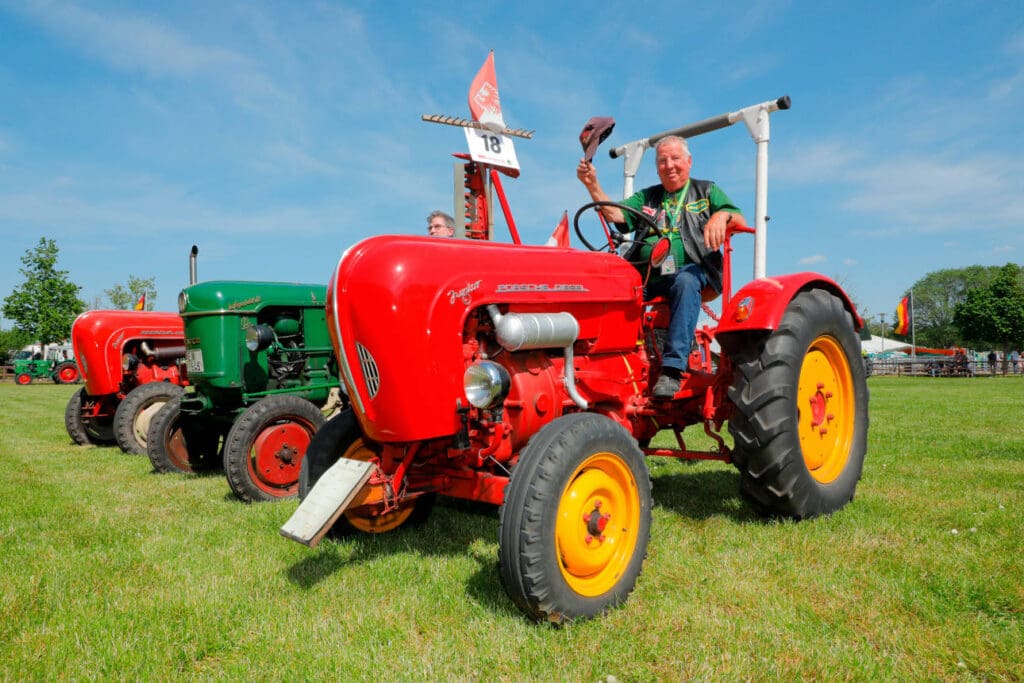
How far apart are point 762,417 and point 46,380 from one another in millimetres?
35009

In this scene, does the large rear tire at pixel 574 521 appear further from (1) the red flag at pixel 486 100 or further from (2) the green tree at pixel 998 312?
(2) the green tree at pixel 998 312

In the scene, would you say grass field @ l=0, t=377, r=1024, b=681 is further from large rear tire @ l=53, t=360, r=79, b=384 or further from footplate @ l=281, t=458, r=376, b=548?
large rear tire @ l=53, t=360, r=79, b=384

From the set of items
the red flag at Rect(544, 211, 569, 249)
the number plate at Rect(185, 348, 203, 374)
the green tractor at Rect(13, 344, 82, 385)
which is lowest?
the green tractor at Rect(13, 344, 82, 385)

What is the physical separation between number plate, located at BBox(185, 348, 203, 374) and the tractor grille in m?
3.34

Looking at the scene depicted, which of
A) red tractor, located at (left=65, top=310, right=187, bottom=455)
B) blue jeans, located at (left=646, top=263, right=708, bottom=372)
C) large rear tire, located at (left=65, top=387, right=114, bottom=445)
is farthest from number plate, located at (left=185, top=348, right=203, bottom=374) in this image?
blue jeans, located at (left=646, top=263, right=708, bottom=372)

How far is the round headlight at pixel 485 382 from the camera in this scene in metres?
2.54

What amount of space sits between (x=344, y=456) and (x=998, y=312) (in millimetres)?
42689

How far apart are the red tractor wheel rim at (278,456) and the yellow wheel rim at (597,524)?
2644 mm

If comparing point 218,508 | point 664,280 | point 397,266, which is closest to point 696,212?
point 664,280

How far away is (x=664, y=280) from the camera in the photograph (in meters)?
3.63

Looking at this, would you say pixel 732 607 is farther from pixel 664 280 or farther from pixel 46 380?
pixel 46 380

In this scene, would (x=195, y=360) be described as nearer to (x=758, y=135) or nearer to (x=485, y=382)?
(x=485, y=382)

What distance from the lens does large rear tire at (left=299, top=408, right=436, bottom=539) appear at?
318 centimetres

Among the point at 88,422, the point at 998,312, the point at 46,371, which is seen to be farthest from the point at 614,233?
the point at 998,312
